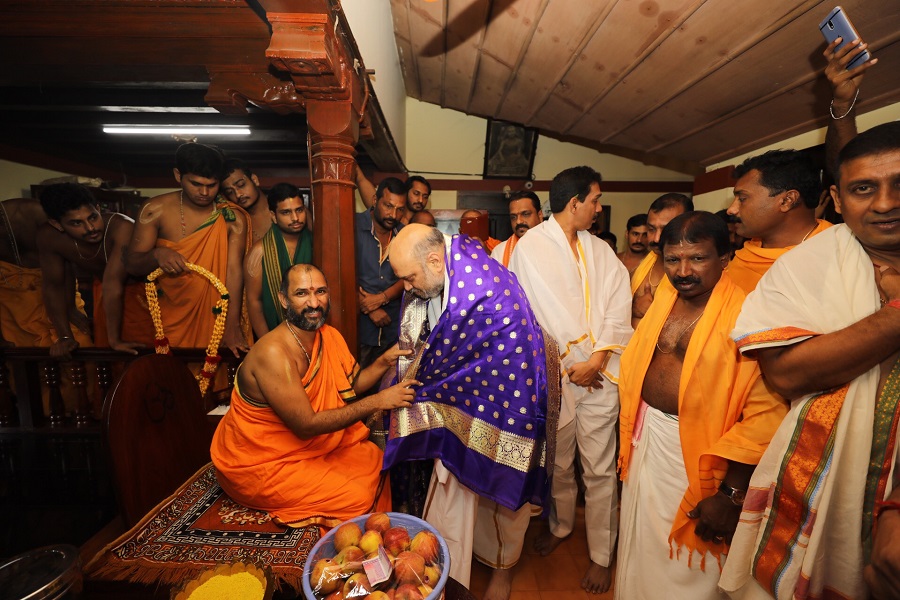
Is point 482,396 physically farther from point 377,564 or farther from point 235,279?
point 235,279

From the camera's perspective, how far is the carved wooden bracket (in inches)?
89.2

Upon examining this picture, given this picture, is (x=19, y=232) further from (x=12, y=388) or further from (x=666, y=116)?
(x=666, y=116)

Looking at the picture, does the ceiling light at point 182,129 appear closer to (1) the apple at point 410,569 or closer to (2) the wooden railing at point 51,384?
(2) the wooden railing at point 51,384

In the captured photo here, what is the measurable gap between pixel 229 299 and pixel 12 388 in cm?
172

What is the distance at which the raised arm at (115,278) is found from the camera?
2924 millimetres

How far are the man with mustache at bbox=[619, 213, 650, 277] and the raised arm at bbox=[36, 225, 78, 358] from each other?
4736mm

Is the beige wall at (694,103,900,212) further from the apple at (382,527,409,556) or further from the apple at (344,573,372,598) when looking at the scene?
the apple at (344,573,372,598)

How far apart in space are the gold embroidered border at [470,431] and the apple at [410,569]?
0.73m

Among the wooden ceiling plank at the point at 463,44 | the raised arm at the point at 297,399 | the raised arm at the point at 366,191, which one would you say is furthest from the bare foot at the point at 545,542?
the wooden ceiling plank at the point at 463,44

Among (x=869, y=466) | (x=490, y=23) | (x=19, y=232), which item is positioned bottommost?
(x=869, y=466)

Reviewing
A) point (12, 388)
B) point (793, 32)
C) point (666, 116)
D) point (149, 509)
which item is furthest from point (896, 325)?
point (12, 388)

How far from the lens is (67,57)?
2.31 metres

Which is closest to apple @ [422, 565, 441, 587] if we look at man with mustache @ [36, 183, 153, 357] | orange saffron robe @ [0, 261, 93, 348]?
man with mustache @ [36, 183, 153, 357]

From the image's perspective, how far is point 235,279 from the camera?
3258 mm
